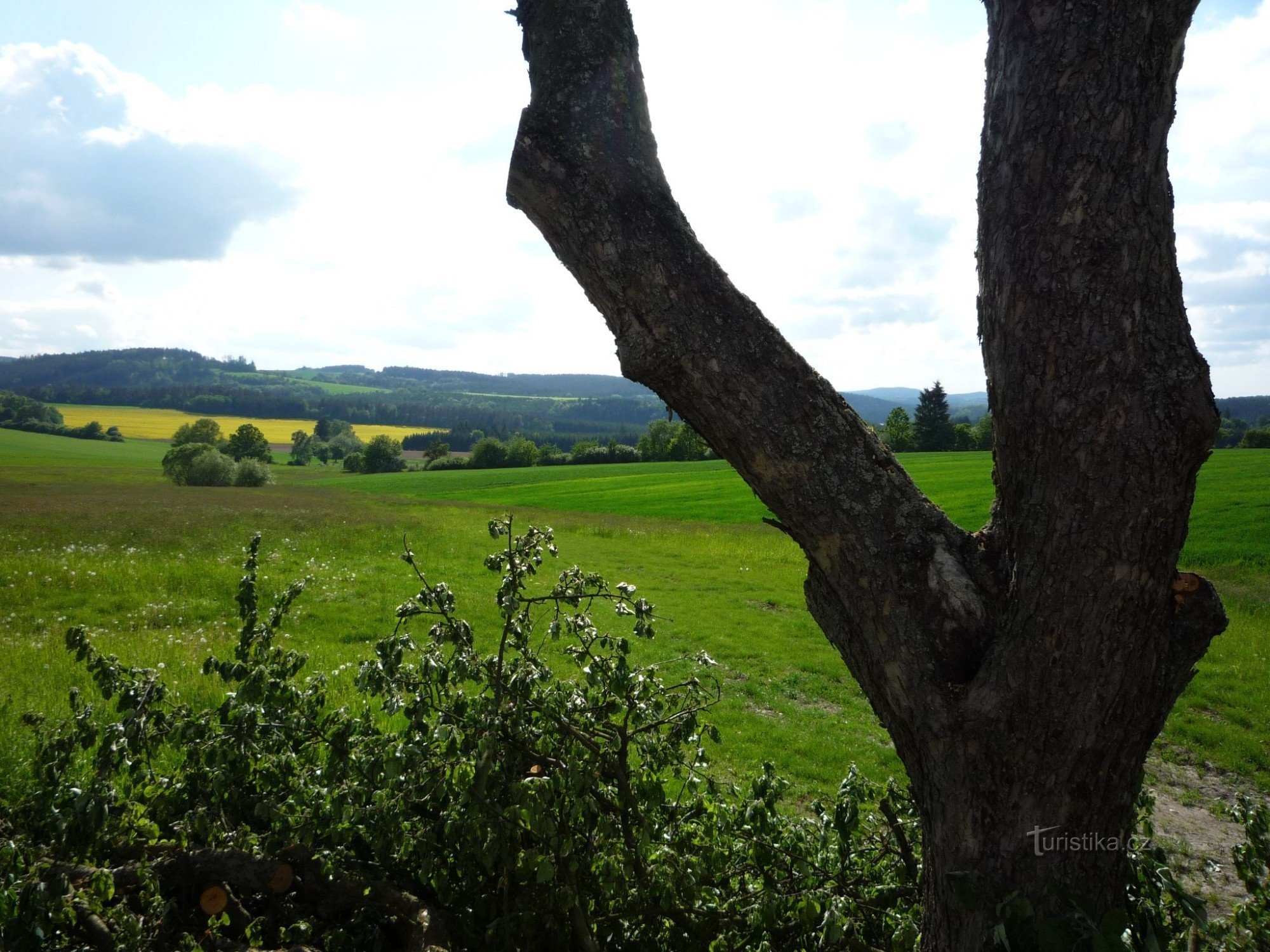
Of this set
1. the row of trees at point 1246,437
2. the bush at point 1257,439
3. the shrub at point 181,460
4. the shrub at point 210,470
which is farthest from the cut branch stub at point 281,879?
the bush at point 1257,439

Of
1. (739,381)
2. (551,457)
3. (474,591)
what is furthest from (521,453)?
(739,381)

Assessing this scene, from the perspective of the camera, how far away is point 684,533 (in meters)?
30.4

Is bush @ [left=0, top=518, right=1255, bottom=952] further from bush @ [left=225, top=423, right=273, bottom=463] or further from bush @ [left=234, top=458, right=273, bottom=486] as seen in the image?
bush @ [left=225, top=423, right=273, bottom=463]

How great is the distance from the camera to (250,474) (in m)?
57.9

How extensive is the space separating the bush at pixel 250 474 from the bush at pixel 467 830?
6035 cm

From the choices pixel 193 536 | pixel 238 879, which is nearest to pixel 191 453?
pixel 193 536

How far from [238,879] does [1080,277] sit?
146 inches

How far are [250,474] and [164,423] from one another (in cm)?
8274

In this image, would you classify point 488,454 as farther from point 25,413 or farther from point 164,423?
point 25,413

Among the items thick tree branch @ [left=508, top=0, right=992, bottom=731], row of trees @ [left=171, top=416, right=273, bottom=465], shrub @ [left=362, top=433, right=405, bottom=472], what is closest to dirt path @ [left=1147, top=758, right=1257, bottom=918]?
thick tree branch @ [left=508, top=0, right=992, bottom=731]

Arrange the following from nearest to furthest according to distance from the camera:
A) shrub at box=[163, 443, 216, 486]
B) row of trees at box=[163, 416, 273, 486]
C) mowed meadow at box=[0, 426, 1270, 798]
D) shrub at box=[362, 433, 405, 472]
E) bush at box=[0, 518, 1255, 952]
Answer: bush at box=[0, 518, 1255, 952] → mowed meadow at box=[0, 426, 1270, 798] → row of trees at box=[163, 416, 273, 486] → shrub at box=[163, 443, 216, 486] → shrub at box=[362, 433, 405, 472]

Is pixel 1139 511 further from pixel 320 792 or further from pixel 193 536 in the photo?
pixel 193 536

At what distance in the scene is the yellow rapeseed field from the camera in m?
114

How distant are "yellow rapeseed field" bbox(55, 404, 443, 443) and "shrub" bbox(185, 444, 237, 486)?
6385cm
